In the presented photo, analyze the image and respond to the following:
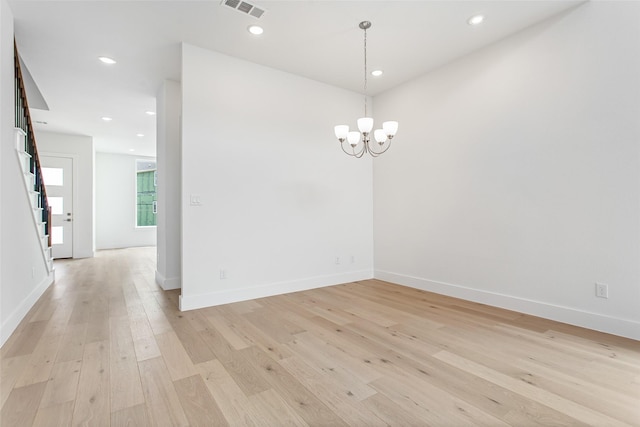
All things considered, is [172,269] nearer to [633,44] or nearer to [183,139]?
[183,139]

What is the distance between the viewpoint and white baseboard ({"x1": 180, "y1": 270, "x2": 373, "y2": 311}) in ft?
11.0

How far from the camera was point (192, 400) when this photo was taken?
1.71 m

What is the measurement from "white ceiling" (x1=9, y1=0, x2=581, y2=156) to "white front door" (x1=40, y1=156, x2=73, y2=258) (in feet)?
10.7

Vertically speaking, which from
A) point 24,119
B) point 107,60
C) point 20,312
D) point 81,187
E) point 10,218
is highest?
point 107,60

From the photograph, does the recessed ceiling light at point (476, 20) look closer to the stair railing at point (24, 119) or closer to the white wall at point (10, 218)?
the white wall at point (10, 218)

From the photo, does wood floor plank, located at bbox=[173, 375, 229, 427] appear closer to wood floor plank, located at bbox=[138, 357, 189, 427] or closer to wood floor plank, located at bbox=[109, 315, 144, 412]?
wood floor plank, located at bbox=[138, 357, 189, 427]

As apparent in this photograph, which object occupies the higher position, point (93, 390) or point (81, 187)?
point (81, 187)

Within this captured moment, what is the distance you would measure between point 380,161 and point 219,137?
246 cm

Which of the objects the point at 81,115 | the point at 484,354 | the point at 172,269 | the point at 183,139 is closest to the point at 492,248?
the point at 484,354

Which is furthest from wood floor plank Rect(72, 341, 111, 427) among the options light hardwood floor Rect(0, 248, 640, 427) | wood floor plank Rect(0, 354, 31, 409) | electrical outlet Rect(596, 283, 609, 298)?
electrical outlet Rect(596, 283, 609, 298)

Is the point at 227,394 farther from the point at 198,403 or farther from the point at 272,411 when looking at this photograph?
the point at 272,411

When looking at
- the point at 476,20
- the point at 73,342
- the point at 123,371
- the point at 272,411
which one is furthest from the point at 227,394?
the point at 476,20

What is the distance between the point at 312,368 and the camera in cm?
206

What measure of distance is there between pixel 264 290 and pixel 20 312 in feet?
7.72
